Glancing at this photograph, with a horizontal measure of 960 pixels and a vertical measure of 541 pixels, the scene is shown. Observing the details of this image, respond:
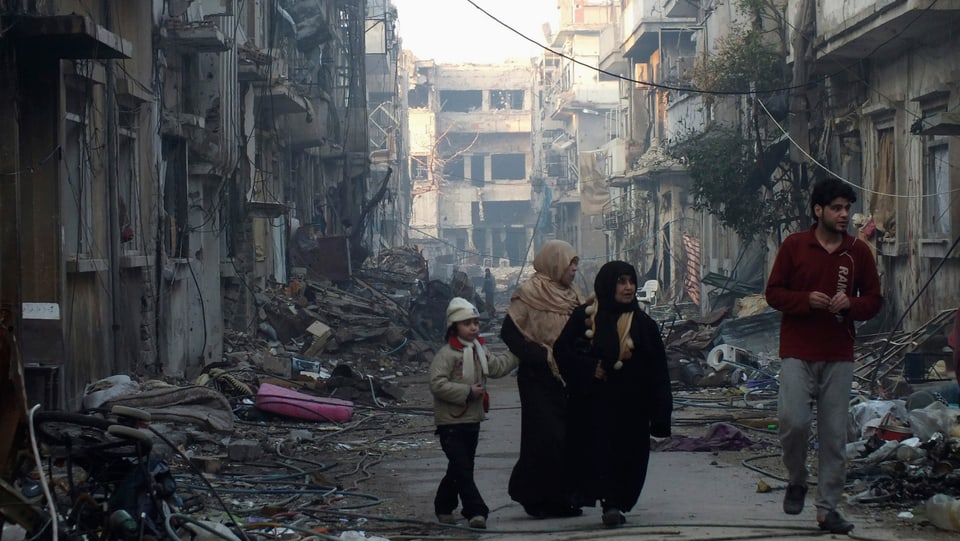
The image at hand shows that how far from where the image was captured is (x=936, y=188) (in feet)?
53.7

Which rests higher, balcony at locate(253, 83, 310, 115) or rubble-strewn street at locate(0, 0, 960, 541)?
balcony at locate(253, 83, 310, 115)

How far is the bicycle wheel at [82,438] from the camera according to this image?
5.30m

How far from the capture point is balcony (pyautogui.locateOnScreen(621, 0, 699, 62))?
37.8m

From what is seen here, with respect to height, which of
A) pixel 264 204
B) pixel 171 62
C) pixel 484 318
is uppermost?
pixel 171 62

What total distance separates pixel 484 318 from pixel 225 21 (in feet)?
42.6

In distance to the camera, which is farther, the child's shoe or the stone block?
the stone block

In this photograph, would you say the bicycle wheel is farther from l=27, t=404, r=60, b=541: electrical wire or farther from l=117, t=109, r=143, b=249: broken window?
l=117, t=109, r=143, b=249: broken window

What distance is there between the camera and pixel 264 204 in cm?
2147

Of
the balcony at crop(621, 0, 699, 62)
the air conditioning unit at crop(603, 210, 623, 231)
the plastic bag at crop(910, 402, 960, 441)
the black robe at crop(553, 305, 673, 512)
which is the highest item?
the balcony at crop(621, 0, 699, 62)

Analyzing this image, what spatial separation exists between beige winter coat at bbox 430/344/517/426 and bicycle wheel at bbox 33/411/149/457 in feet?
7.42

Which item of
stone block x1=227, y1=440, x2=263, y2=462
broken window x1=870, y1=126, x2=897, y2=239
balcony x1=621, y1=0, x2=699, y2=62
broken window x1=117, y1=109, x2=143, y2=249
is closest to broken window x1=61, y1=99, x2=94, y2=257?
broken window x1=117, y1=109, x2=143, y2=249

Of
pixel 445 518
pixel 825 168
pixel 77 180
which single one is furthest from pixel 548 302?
pixel 825 168

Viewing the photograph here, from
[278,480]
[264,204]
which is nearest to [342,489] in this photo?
[278,480]

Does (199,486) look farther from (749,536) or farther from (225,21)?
(225,21)
